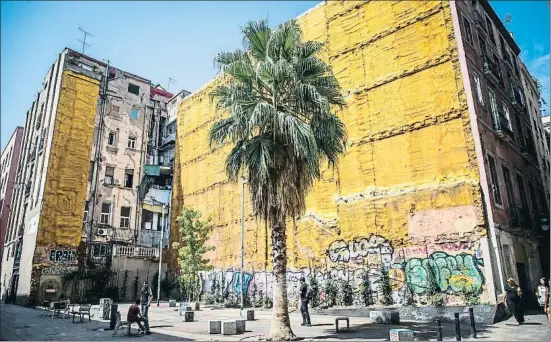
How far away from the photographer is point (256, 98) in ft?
43.5

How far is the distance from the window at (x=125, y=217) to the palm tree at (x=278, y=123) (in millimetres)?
25570

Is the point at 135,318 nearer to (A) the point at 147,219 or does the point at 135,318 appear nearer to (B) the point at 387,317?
(B) the point at 387,317

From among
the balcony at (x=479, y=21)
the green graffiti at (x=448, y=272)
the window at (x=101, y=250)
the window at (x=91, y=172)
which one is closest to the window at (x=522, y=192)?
the green graffiti at (x=448, y=272)

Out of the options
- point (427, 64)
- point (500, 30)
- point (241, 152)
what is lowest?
point (241, 152)

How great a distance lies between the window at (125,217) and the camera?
35.0 metres

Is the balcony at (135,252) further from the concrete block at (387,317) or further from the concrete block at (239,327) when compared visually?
the concrete block at (387,317)

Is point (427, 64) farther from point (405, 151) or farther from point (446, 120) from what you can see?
point (405, 151)

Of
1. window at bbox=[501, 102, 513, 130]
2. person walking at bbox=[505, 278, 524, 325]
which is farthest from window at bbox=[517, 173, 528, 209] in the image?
person walking at bbox=[505, 278, 524, 325]

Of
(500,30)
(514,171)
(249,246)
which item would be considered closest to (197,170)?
(249,246)

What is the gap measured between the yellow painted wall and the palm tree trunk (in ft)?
28.9

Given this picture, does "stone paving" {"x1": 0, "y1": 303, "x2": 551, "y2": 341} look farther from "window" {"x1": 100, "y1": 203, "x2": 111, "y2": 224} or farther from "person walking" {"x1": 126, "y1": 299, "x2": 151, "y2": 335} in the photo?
"window" {"x1": 100, "y1": 203, "x2": 111, "y2": 224}

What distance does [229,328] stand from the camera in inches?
504

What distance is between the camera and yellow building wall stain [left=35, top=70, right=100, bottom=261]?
1166 inches

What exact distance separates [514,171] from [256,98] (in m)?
16.9
